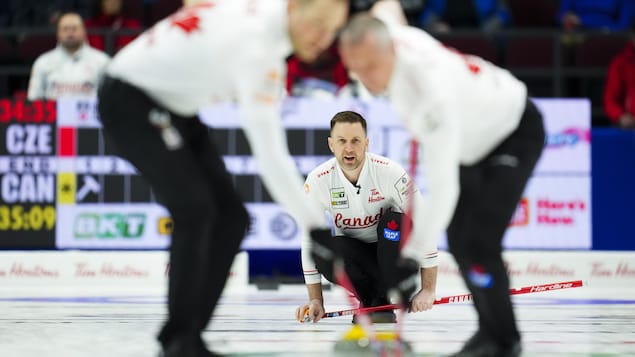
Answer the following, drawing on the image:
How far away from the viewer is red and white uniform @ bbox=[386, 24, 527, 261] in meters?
3.57

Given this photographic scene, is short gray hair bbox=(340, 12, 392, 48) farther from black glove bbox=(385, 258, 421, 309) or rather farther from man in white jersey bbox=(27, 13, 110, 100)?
man in white jersey bbox=(27, 13, 110, 100)

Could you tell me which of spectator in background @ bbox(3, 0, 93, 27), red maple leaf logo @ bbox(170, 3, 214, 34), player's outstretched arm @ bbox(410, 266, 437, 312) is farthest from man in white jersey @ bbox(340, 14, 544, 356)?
spectator in background @ bbox(3, 0, 93, 27)

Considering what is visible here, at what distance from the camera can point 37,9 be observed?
38.5 feet

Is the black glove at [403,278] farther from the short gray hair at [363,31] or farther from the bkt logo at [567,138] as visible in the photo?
the bkt logo at [567,138]

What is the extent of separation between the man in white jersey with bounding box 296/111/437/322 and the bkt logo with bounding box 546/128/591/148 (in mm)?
3168

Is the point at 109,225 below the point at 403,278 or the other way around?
below

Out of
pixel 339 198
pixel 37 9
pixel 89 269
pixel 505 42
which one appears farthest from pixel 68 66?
pixel 339 198

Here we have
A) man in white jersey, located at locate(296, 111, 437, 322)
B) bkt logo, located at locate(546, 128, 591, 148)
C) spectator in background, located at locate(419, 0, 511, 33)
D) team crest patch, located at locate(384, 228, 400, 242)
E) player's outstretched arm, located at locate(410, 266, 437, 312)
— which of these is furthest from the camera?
spectator in background, located at locate(419, 0, 511, 33)

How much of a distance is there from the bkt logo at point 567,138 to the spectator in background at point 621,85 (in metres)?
0.89

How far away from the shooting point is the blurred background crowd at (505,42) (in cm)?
934

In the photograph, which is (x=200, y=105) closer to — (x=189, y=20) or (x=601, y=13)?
(x=189, y=20)

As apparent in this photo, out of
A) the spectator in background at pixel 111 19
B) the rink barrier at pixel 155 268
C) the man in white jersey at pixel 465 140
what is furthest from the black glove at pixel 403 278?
the spectator in background at pixel 111 19

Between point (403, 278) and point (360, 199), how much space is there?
2.09 m

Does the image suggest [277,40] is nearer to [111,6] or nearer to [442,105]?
[442,105]
